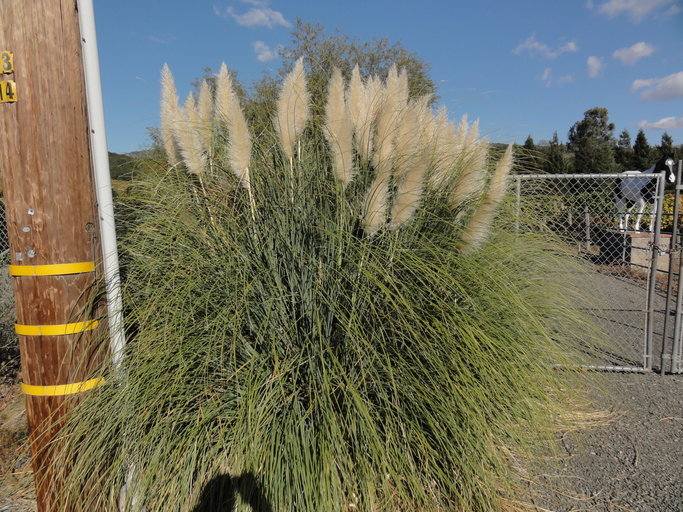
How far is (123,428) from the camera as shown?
199cm

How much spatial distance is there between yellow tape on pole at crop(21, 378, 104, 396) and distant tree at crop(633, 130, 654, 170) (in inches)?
1252

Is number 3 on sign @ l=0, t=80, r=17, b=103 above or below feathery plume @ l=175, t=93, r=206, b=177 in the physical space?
above

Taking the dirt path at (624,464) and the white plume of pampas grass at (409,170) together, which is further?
the dirt path at (624,464)

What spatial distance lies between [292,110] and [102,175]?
3.31ft

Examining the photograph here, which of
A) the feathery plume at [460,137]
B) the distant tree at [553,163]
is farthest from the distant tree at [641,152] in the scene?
the feathery plume at [460,137]

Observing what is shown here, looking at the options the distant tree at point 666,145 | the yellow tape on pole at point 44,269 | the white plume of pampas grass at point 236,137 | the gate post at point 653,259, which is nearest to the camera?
the yellow tape on pole at point 44,269

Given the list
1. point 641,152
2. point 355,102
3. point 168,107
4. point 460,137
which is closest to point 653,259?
point 460,137

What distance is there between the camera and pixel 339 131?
2221mm

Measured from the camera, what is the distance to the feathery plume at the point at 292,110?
2402mm

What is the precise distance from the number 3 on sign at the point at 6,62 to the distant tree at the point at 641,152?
1255 inches

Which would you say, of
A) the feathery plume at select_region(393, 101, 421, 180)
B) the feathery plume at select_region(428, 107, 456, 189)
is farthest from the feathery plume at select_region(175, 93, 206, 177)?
the feathery plume at select_region(428, 107, 456, 189)

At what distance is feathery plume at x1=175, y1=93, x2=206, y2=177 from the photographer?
2500 mm

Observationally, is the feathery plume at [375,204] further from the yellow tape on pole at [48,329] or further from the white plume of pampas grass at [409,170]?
the yellow tape on pole at [48,329]

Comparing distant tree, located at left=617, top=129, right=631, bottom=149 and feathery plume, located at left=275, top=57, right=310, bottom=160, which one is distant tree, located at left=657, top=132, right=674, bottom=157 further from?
feathery plume, located at left=275, top=57, right=310, bottom=160
